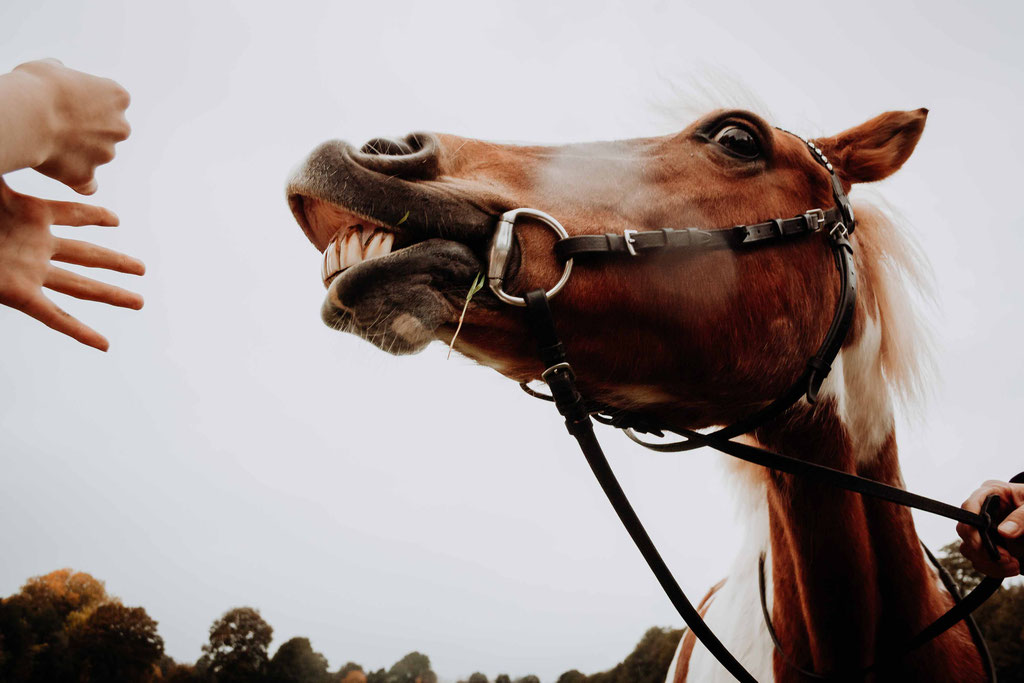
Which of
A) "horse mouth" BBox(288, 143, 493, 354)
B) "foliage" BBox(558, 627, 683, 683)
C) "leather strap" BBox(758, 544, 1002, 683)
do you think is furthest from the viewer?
"foliage" BBox(558, 627, 683, 683)

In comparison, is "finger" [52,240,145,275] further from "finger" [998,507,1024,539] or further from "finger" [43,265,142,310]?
"finger" [998,507,1024,539]

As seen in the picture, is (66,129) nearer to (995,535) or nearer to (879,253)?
(995,535)

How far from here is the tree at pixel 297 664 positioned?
1762cm

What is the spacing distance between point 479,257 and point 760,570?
213 cm

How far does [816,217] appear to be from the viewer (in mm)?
2281

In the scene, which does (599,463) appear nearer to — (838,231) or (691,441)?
(691,441)

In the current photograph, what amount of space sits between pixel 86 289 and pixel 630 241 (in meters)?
1.52

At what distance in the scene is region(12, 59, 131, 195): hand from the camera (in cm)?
104

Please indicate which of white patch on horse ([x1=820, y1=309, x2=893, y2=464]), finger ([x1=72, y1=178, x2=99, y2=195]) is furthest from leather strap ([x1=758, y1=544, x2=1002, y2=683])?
finger ([x1=72, y1=178, x2=99, y2=195])

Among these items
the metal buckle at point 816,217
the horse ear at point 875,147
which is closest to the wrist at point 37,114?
the metal buckle at point 816,217

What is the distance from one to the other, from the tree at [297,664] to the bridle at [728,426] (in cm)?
1929

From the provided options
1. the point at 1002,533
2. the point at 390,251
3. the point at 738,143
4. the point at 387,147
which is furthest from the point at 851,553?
the point at 387,147

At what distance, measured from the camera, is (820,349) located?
221 centimetres

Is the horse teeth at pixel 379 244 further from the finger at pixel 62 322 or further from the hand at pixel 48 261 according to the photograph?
the finger at pixel 62 322
